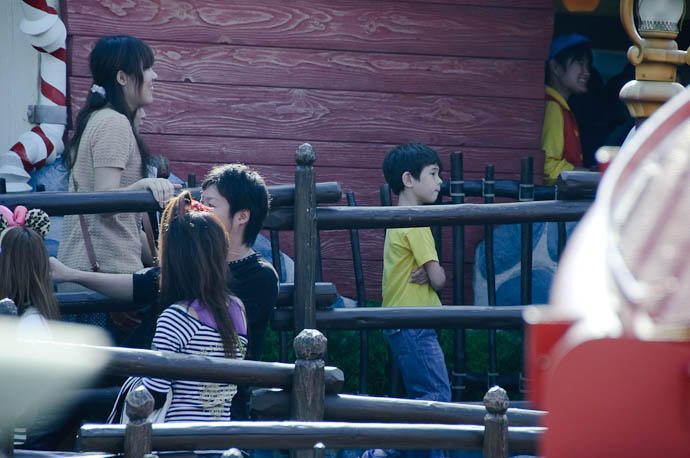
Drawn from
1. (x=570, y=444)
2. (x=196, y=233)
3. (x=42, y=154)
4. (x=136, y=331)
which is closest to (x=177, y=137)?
(x=42, y=154)

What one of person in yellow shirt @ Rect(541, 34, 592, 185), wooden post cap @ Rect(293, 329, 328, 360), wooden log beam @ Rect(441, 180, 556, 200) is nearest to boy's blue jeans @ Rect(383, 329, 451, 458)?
wooden log beam @ Rect(441, 180, 556, 200)

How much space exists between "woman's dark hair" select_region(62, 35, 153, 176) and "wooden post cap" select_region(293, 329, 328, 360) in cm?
132

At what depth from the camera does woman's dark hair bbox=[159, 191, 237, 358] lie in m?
3.83

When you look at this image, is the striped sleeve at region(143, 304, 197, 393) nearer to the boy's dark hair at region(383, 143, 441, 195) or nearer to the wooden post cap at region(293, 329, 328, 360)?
the wooden post cap at region(293, 329, 328, 360)

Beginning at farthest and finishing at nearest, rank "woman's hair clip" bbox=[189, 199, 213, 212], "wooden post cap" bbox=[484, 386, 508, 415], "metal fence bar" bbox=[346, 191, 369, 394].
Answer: "metal fence bar" bbox=[346, 191, 369, 394], "woman's hair clip" bbox=[189, 199, 213, 212], "wooden post cap" bbox=[484, 386, 508, 415]

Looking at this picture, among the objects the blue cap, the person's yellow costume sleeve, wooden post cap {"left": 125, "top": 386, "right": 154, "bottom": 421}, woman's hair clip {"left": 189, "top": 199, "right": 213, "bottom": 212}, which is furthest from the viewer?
the blue cap

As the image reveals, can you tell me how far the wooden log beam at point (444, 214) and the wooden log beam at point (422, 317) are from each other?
40 centimetres

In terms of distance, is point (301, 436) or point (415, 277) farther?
point (415, 277)

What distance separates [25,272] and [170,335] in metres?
0.65

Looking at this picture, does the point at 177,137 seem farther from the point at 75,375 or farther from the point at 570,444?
the point at 570,444

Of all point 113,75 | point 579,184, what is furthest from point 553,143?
point 113,75

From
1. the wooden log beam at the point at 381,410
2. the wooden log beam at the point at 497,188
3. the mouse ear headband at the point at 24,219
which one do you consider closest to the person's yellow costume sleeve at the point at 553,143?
the wooden log beam at the point at 497,188

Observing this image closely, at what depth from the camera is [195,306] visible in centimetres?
382

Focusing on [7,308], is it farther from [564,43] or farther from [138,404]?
[564,43]
